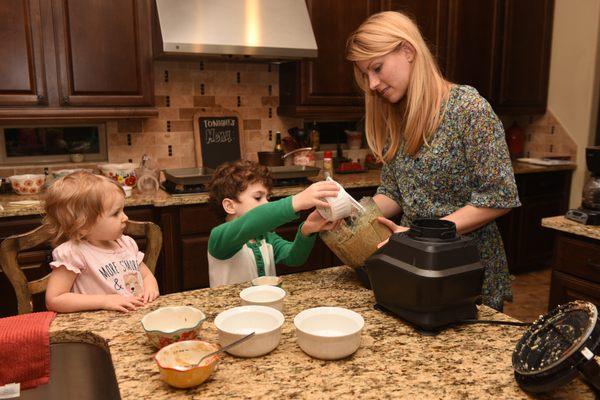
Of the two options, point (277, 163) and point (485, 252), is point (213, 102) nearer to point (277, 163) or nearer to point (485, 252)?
point (277, 163)

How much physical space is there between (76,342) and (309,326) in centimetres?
54

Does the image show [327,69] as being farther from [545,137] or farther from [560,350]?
[560,350]

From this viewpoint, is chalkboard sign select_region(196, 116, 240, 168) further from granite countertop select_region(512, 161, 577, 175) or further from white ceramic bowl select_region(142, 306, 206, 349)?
white ceramic bowl select_region(142, 306, 206, 349)

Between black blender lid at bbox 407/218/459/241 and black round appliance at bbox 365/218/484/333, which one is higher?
black blender lid at bbox 407/218/459/241

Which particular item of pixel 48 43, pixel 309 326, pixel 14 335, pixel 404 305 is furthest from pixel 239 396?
pixel 48 43

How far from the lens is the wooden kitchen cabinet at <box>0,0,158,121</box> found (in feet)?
8.46

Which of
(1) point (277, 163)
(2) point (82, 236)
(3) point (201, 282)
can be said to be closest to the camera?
(2) point (82, 236)

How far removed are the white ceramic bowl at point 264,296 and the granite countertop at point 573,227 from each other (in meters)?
1.51

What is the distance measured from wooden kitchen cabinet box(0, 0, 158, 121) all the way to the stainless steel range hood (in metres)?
0.20

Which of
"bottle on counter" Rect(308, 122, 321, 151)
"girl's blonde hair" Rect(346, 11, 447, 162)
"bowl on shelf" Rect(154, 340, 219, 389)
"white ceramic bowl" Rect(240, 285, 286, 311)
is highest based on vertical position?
"girl's blonde hair" Rect(346, 11, 447, 162)

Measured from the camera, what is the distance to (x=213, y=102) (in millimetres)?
3422

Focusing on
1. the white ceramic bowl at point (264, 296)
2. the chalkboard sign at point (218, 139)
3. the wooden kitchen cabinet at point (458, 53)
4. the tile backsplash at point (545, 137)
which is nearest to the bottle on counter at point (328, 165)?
the wooden kitchen cabinet at point (458, 53)

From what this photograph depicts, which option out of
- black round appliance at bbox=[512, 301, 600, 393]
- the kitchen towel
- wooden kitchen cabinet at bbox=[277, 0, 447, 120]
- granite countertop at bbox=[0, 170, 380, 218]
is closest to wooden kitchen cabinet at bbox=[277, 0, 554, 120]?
wooden kitchen cabinet at bbox=[277, 0, 447, 120]

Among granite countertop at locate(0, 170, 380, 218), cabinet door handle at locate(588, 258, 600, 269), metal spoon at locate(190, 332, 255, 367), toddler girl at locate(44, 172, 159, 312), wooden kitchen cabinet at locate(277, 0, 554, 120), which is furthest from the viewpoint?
wooden kitchen cabinet at locate(277, 0, 554, 120)
